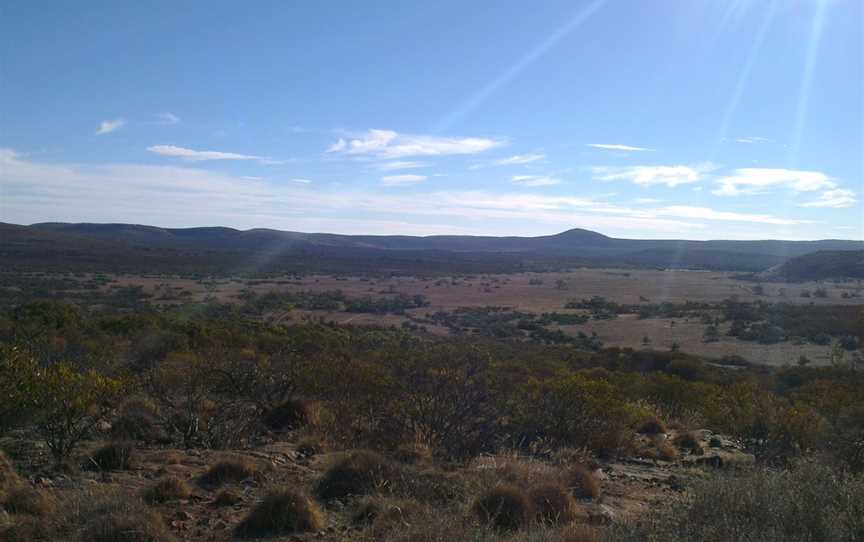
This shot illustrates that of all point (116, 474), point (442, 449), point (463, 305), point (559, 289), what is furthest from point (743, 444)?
point (559, 289)

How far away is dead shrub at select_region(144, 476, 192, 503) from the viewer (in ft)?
22.0

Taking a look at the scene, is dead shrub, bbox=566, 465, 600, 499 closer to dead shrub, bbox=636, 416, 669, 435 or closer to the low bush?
the low bush

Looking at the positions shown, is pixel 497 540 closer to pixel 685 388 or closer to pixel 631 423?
pixel 631 423

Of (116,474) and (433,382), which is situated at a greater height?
(433,382)

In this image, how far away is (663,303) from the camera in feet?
195

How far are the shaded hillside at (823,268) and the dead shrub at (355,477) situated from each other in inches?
3726

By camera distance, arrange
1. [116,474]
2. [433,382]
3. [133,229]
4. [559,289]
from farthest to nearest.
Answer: [133,229] < [559,289] < [433,382] < [116,474]

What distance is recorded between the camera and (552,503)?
658cm

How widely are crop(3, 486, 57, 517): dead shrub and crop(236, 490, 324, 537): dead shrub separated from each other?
5.70 feet

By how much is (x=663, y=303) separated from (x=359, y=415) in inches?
2122

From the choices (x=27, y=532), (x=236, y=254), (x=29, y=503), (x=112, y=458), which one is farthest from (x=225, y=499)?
(x=236, y=254)

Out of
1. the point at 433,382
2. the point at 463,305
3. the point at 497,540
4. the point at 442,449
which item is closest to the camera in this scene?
the point at 497,540

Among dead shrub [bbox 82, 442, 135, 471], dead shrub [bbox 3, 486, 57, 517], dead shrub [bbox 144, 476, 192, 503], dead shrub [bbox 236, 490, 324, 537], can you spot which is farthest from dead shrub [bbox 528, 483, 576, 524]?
dead shrub [bbox 82, 442, 135, 471]

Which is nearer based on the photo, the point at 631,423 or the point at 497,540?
the point at 497,540
